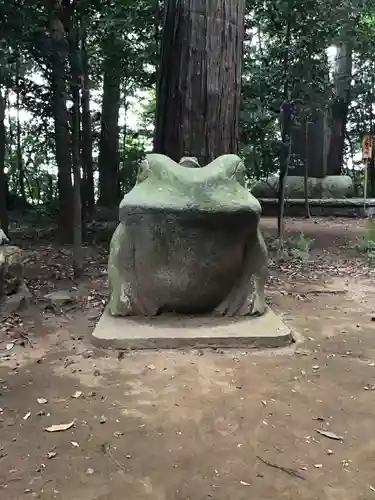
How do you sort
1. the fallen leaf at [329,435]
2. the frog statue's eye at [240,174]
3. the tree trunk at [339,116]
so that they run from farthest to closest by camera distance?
the tree trunk at [339,116]
the frog statue's eye at [240,174]
the fallen leaf at [329,435]

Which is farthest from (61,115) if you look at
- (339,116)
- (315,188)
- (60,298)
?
(339,116)

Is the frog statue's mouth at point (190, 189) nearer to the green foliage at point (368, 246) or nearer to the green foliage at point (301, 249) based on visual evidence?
the green foliage at point (301, 249)

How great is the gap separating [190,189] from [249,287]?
2.67 ft

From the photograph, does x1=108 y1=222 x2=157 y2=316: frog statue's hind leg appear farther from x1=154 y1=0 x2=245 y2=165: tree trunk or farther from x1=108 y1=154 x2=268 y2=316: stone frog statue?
x1=154 y1=0 x2=245 y2=165: tree trunk

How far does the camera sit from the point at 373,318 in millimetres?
4391

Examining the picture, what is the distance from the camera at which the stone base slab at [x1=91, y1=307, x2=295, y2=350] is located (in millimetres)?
3549

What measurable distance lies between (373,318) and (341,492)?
8.35 ft

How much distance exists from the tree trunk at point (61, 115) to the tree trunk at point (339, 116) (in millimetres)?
8991

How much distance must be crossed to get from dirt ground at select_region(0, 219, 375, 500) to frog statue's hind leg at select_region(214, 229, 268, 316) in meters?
0.44

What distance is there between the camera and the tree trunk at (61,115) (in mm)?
5828

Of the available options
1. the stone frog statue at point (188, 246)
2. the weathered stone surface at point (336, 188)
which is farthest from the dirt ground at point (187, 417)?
the weathered stone surface at point (336, 188)

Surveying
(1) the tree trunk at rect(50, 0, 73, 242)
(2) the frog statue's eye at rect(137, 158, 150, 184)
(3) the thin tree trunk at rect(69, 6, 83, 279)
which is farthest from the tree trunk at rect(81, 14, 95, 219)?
(2) the frog statue's eye at rect(137, 158, 150, 184)

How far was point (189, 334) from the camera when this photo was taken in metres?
3.61

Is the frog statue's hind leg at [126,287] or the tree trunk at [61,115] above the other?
the tree trunk at [61,115]
